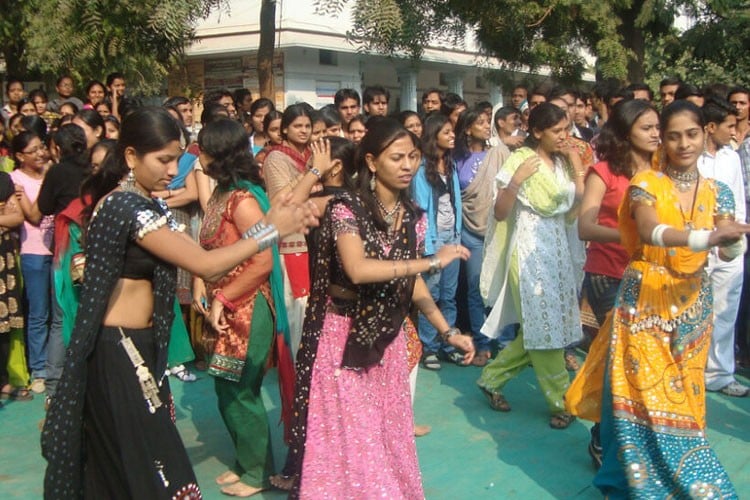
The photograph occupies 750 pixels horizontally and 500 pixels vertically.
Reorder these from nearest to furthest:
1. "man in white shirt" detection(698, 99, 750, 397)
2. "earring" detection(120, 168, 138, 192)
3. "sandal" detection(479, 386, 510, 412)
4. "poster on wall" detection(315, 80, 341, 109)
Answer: "earring" detection(120, 168, 138, 192) < "sandal" detection(479, 386, 510, 412) < "man in white shirt" detection(698, 99, 750, 397) < "poster on wall" detection(315, 80, 341, 109)

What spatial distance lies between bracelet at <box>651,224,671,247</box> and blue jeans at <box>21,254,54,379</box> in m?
4.14

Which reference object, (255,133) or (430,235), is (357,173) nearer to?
(430,235)

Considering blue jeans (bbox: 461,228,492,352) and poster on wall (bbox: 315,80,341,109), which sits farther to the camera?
poster on wall (bbox: 315,80,341,109)

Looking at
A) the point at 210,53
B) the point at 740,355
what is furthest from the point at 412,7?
the point at 210,53

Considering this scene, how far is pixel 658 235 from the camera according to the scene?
319 cm

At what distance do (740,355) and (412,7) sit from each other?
366cm

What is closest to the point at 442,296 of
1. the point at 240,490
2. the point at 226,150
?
the point at 240,490

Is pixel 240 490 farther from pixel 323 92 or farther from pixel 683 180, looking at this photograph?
pixel 323 92

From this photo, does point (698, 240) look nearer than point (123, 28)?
Yes

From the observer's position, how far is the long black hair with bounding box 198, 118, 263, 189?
379 centimetres

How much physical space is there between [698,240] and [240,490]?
7.78ft

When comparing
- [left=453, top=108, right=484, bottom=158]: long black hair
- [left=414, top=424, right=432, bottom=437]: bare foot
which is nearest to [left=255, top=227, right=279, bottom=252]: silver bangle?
[left=414, top=424, right=432, bottom=437]: bare foot

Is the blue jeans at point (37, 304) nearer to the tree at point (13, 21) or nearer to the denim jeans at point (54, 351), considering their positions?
the denim jeans at point (54, 351)

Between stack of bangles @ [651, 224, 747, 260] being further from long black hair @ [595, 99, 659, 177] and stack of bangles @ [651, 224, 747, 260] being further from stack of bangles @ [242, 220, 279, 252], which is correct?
stack of bangles @ [242, 220, 279, 252]
